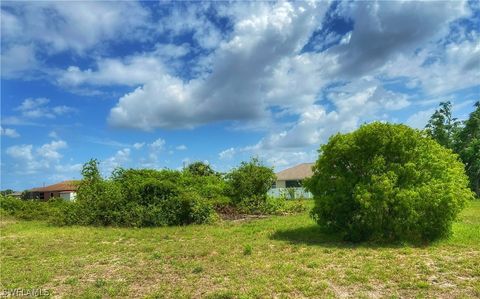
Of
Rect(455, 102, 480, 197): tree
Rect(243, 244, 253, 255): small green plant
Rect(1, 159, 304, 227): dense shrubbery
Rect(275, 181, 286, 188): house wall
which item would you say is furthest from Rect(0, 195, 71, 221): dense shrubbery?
Rect(455, 102, 480, 197): tree

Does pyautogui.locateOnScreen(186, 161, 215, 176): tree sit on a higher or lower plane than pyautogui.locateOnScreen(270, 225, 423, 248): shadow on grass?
higher

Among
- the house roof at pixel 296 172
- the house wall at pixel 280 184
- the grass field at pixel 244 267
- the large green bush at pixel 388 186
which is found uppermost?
the house roof at pixel 296 172

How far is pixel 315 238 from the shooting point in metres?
10.3

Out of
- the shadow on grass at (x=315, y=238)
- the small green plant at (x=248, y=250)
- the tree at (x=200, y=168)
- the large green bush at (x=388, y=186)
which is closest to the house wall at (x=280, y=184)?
the tree at (x=200, y=168)

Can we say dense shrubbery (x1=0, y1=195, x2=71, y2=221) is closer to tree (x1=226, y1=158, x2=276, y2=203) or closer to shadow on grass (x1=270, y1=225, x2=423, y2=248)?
tree (x1=226, y1=158, x2=276, y2=203)

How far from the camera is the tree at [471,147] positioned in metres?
32.2

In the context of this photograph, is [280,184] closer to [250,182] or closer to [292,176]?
[292,176]

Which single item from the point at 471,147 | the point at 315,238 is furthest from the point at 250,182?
the point at 471,147

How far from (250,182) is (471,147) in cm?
2108

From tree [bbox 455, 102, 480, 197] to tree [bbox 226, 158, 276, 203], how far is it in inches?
776

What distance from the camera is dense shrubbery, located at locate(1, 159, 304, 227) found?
14945 mm

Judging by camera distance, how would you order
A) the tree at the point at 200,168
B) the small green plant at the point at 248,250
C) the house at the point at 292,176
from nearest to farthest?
the small green plant at the point at 248,250, the tree at the point at 200,168, the house at the point at 292,176

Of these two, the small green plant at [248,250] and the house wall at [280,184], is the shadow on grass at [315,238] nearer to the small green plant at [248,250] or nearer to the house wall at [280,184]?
the small green plant at [248,250]

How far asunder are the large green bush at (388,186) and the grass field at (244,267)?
1.77 feet
